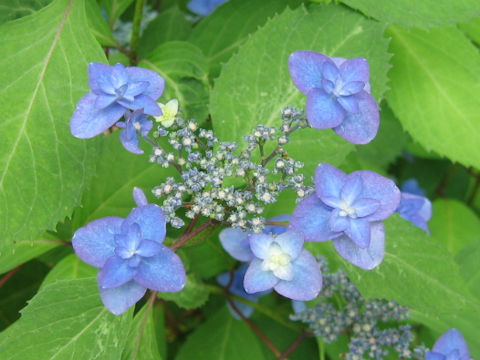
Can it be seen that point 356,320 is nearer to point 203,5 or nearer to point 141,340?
point 141,340

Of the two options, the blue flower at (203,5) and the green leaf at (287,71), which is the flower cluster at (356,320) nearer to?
the green leaf at (287,71)

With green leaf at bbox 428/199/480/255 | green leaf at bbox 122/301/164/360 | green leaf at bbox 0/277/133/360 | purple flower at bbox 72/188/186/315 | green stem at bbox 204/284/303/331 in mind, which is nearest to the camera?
purple flower at bbox 72/188/186/315

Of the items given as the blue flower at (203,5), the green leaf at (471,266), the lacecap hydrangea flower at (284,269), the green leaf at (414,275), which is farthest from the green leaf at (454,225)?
the lacecap hydrangea flower at (284,269)

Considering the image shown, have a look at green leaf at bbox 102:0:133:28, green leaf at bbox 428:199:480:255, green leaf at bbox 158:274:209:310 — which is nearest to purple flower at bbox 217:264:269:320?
green leaf at bbox 158:274:209:310

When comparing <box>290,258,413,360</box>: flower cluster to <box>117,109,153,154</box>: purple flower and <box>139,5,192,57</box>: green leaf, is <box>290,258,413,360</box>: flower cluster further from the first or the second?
<box>139,5,192,57</box>: green leaf

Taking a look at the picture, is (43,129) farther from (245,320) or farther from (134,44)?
(245,320)
